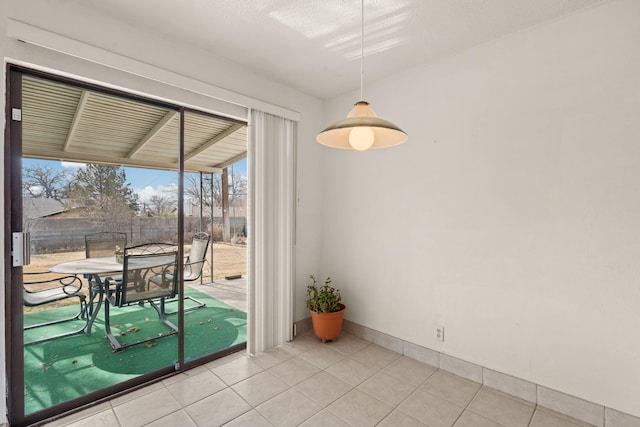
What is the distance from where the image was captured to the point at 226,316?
3.58 m

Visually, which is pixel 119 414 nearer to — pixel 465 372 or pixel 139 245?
pixel 139 245

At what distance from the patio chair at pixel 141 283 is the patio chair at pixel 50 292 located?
0.71ft

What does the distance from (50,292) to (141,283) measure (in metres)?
0.66

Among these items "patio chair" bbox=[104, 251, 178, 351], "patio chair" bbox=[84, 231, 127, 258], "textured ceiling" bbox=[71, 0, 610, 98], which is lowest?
"patio chair" bbox=[104, 251, 178, 351]

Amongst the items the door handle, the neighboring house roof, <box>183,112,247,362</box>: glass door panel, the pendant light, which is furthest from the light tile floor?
the pendant light

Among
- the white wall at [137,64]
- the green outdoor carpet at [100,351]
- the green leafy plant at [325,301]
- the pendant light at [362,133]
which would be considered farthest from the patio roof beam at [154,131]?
the green leafy plant at [325,301]

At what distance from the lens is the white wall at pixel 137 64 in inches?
66.2

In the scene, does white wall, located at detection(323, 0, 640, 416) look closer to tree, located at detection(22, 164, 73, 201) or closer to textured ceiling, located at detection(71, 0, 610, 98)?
textured ceiling, located at detection(71, 0, 610, 98)

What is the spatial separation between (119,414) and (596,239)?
3.35 metres

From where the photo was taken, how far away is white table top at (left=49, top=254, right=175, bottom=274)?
6.88 ft

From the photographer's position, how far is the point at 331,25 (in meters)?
2.07

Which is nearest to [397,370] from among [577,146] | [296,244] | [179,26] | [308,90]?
[296,244]

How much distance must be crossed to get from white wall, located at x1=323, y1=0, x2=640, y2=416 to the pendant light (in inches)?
43.5

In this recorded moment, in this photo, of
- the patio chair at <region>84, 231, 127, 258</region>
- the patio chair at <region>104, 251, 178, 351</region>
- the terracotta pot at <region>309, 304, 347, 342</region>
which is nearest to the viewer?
the patio chair at <region>84, 231, 127, 258</region>
